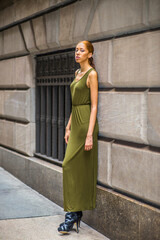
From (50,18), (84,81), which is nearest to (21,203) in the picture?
(84,81)

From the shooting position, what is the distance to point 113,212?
491cm

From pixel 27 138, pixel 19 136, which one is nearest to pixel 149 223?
pixel 27 138

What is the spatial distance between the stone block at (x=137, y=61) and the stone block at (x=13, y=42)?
3.31m

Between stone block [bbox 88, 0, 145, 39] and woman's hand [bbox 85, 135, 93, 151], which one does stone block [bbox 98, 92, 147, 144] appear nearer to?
woman's hand [bbox 85, 135, 93, 151]

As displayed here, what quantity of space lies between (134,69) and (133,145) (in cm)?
79

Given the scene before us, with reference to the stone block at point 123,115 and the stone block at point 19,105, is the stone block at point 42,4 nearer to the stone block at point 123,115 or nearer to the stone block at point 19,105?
the stone block at point 19,105

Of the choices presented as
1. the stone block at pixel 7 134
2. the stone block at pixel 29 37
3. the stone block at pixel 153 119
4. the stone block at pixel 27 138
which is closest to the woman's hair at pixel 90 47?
the stone block at pixel 153 119

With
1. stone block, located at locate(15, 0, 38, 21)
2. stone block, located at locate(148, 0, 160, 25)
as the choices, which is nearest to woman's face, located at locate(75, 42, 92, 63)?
stone block, located at locate(148, 0, 160, 25)

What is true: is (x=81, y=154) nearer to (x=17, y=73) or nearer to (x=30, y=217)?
(x=30, y=217)

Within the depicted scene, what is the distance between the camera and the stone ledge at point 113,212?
14.1 feet

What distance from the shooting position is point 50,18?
A: 6699mm

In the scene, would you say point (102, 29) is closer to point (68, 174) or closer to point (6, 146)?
point (68, 174)

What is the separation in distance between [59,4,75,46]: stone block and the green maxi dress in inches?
45.0

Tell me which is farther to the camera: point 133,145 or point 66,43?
point 66,43
